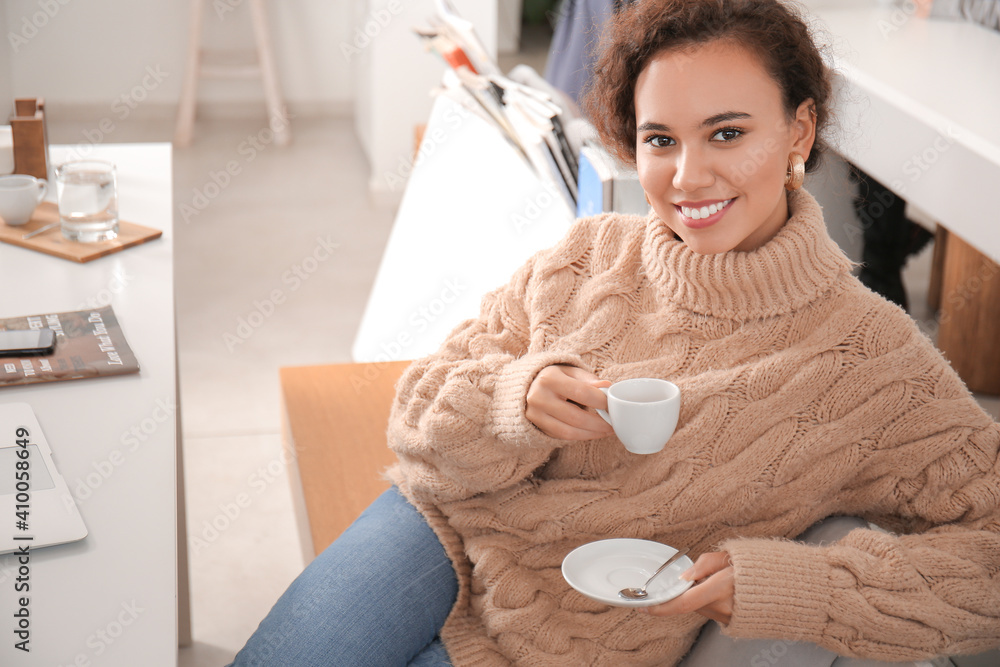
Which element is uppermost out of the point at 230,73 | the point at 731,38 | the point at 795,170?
the point at 731,38

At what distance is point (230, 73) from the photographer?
4.75 metres

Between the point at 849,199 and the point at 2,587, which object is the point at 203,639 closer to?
the point at 2,587

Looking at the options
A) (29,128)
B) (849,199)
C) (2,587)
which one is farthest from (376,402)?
(849,199)

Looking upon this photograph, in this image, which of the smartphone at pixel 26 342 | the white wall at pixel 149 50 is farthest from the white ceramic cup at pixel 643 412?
the white wall at pixel 149 50

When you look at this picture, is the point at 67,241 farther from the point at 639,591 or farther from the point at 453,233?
the point at 639,591

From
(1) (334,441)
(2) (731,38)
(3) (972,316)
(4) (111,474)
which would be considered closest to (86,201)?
(1) (334,441)

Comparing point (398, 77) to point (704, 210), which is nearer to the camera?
point (704, 210)

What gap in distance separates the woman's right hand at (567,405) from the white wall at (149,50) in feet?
13.8

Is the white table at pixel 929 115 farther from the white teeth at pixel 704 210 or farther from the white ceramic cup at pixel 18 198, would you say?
the white ceramic cup at pixel 18 198

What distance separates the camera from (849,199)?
2373 millimetres

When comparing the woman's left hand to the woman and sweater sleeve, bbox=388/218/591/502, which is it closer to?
the woman

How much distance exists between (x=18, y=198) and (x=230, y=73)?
322 cm

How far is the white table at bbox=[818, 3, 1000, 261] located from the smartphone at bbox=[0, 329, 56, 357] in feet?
3.72

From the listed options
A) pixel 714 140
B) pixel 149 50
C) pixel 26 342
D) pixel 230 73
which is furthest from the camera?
pixel 149 50
